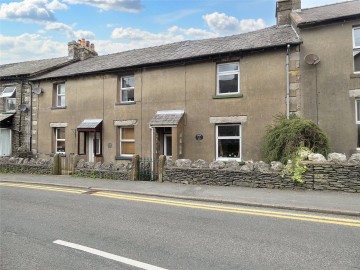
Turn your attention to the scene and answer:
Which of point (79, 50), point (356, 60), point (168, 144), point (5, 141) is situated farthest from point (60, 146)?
point (356, 60)

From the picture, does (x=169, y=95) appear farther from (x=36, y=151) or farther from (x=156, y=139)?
(x=36, y=151)

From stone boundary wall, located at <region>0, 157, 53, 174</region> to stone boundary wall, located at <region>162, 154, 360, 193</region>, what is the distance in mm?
6747

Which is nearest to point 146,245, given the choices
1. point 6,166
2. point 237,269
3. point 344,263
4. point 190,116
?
point 237,269

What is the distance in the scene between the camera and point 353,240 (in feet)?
15.8

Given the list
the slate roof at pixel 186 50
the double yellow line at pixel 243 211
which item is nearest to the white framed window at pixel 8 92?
the slate roof at pixel 186 50

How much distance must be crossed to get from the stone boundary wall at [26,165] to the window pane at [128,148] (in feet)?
12.5

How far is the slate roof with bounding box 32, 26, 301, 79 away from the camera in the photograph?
43.2 ft

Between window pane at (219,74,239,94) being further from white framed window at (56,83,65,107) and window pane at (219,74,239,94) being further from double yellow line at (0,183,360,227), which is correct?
white framed window at (56,83,65,107)

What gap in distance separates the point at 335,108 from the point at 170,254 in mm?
10214

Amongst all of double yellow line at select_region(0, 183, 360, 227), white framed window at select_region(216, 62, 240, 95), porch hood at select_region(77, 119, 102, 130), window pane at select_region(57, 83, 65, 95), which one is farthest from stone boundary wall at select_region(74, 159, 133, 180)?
window pane at select_region(57, 83, 65, 95)

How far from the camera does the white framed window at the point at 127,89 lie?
642 inches

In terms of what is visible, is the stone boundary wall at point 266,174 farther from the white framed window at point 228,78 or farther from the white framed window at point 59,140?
the white framed window at point 59,140

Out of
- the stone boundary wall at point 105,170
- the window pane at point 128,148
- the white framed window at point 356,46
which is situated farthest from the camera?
the window pane at point 128,148

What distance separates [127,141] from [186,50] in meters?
5.99
